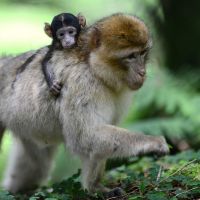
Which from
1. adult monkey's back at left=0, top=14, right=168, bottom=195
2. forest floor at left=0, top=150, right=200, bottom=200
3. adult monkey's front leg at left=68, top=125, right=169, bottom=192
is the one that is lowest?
forest floor at left=0, top=150, right=200, bottom=200

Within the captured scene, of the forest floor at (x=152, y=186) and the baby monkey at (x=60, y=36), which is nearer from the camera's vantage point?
the forest floor at (x=152, y=186)

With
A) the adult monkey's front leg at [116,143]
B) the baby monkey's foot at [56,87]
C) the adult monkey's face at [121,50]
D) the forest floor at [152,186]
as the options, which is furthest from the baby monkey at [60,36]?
the forest floor at [152,186]

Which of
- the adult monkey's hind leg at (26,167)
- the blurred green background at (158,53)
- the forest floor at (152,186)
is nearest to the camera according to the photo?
the forest floor at (152,186)

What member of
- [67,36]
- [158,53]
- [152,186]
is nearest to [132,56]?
[67,36]

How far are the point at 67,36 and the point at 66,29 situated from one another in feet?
0.43

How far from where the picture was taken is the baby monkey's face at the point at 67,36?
7297 mm

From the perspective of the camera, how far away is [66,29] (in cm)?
743

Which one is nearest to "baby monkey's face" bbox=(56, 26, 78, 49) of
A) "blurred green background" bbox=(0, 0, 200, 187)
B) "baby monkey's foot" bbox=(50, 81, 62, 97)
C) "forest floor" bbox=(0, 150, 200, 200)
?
"baby monkey's foot" bbox=(50, 81, 62, 97)

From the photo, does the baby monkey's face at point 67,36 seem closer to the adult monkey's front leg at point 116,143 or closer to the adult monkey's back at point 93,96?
the adult monkey's back at point 93,96

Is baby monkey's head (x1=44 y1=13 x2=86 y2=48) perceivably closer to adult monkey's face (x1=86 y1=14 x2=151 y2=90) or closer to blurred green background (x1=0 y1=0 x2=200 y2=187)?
adult monkey's face (x1=86 y1=14 x2=151 y2=90)

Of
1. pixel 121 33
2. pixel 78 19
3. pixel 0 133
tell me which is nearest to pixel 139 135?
pixel 121 33

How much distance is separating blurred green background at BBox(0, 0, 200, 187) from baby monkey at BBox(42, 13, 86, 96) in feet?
3.28

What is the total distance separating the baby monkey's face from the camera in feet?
23.9

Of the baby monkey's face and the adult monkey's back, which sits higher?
the baby monkey's face
